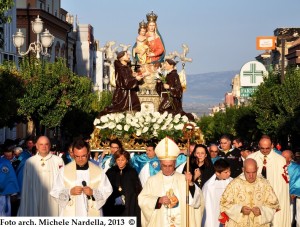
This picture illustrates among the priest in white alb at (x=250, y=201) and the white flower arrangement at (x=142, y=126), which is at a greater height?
the white flower arrangement at (x=142, y=126)

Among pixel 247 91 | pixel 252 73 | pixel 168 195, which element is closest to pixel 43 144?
pixel 168 195

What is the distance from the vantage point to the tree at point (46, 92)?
176 feet

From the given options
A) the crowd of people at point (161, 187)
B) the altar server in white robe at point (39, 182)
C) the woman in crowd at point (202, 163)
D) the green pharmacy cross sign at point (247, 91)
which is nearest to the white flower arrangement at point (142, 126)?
the crowd of people at point (161, 187)

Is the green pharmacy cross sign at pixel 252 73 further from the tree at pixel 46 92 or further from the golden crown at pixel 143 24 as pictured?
the golden crown at pixel 143 24

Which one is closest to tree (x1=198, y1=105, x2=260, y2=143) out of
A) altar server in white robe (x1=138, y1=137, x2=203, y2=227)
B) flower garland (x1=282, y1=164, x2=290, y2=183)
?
flower garland (x1=282, y1=164, x2=290, y2=183)

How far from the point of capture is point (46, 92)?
54688 mm

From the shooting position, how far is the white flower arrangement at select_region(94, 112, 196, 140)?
92.2 feet

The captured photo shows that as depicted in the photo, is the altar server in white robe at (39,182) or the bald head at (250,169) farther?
the altar server in white robe at (39,182)

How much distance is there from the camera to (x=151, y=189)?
1316 cm

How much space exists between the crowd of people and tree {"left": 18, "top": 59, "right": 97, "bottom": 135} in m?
32.6

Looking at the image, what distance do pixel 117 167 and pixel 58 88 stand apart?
40236mm

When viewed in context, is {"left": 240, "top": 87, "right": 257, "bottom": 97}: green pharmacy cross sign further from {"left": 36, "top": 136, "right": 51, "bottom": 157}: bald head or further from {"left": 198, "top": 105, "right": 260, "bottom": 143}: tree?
{"left": 36, "top": 136, "right": 51, "bottom": 157}: bald head

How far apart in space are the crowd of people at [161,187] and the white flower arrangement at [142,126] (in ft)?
22.5

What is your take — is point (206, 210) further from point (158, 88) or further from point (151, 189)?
point (158, 88)
